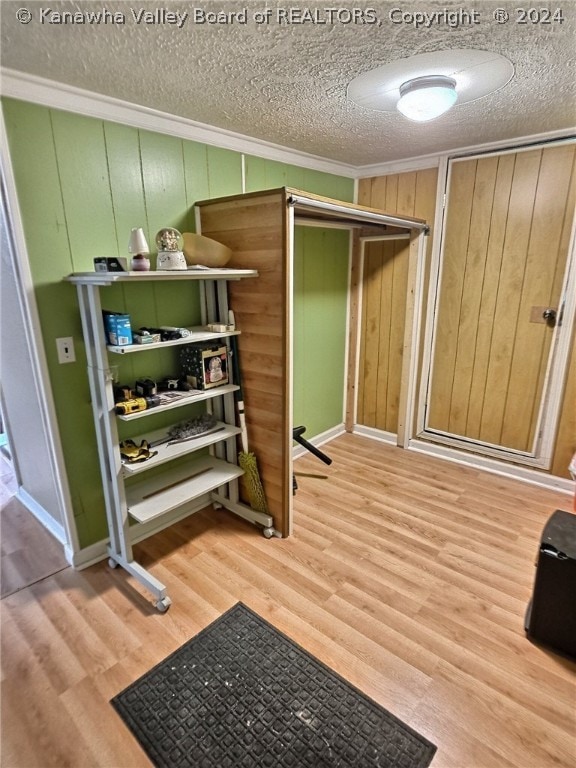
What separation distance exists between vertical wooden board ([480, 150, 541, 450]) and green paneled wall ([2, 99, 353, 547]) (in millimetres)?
1780

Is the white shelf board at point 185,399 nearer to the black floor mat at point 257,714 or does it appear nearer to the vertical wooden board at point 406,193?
the black floor mat at point 257,714

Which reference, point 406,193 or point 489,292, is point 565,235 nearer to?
point 489,292

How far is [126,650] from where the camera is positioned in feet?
5.49

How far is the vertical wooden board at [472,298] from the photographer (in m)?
2.82

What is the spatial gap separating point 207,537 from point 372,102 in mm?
2442

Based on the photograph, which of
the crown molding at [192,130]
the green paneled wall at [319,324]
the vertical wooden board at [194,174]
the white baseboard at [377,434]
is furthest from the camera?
the white baseboard at [377,434]

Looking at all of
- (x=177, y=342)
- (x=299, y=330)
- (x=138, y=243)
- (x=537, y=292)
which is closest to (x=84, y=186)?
(x=138, y=243)

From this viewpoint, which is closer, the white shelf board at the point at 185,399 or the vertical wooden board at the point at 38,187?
the vertical wooden board at the point at 38,187

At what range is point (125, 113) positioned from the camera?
193cm

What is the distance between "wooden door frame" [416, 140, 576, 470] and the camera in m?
2.62

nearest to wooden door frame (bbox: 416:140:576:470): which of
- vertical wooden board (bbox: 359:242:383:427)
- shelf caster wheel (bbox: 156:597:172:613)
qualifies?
vertical wooden board (bbox: 359:242:383:427)

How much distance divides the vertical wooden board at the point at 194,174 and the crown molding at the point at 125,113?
5cm

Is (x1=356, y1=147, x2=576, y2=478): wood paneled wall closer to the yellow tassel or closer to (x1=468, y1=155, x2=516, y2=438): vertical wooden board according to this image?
(x1=468, y1=155, x2=516, y2=438): vertical wooden board

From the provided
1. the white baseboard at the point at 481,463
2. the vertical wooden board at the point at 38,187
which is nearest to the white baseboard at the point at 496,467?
the white baseboard at the point at 481,463
